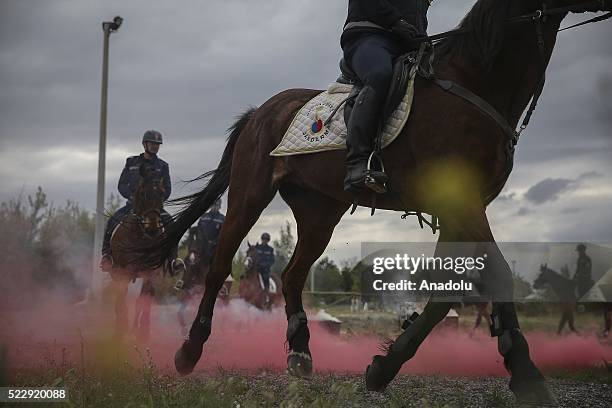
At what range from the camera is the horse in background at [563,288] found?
40.9 ft

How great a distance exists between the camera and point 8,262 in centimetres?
1191

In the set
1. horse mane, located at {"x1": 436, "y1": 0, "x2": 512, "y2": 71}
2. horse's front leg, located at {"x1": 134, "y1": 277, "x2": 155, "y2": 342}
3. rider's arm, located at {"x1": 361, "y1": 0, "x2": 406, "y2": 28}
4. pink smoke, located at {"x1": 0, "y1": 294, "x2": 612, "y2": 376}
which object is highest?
rider's arm, located at {"x1": 361, "y1": 0, "x2": 406, "y2": 28}

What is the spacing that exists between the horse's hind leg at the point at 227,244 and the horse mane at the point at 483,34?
2.39m

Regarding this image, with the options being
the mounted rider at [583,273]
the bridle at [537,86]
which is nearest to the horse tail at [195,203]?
the bridle at [537,86]

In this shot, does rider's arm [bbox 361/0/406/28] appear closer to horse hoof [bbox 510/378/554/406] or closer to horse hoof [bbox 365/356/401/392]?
horse hoof [bbox 365/356/401/392]

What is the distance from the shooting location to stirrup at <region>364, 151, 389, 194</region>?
5.75m

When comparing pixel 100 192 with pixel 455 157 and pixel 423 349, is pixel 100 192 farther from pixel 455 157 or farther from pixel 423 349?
pixel 455 157

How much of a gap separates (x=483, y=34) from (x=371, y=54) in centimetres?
97

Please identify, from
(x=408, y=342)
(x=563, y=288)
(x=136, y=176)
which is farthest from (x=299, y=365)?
(x=563, y=288)

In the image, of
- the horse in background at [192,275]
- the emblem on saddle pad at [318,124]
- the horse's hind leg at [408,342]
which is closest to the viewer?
the horse's hind leg at [408,342]

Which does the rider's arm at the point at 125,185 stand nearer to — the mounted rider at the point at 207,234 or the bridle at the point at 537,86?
the mounted rider at the point at 207,234

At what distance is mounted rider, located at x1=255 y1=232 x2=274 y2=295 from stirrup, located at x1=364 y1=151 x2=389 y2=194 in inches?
435

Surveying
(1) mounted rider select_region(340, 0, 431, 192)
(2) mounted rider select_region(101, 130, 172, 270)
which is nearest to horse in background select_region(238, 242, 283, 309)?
(2) mounted rider select_region(101, 130, 172, 270)

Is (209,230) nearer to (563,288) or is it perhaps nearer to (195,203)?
(195,203)
